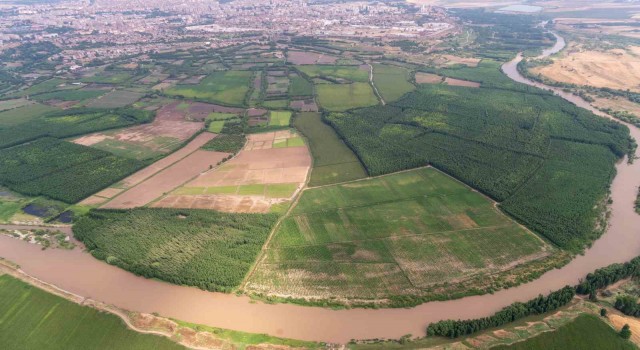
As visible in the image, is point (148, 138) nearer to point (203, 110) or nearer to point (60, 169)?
point (60, 169)

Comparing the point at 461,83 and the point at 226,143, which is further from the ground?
the point at 461,83

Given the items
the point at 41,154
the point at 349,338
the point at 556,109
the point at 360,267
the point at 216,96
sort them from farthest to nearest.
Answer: the point at 216,96 < the point at 556,109 < the point at 41,154 < the point at 360,267 < the point at 349,338

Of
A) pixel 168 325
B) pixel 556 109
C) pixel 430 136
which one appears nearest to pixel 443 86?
pixel 556 109

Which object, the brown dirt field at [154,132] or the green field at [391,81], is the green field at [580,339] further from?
the green field at [391,81]

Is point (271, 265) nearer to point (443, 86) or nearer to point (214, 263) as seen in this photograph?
point (214, 263)

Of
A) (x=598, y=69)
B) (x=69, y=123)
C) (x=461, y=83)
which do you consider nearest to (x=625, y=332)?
(x=461, y=83)

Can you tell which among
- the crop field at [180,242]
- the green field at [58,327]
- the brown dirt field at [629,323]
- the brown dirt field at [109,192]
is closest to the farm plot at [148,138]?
the brown dirt field at [109,192]

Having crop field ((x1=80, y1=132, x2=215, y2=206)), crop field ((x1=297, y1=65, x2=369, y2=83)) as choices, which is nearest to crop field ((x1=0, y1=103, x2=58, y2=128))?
crop field ((x1=80, y1=132, x2=215, y2=206))
